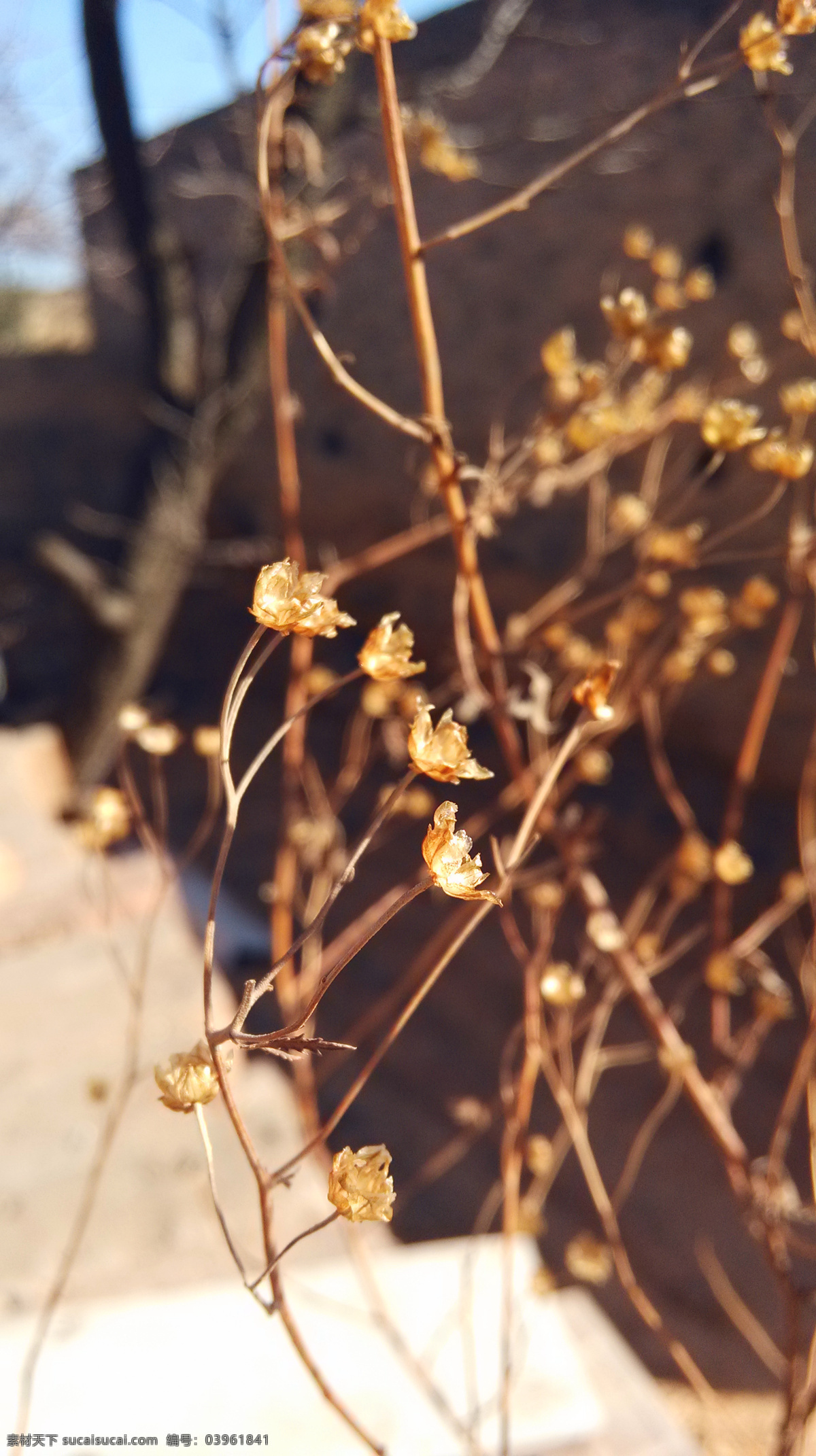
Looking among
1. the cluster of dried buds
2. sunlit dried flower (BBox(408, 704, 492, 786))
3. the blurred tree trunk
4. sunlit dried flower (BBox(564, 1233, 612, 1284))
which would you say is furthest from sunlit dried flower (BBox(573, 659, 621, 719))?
the blurred tree trunk

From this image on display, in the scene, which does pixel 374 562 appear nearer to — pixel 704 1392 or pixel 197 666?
pixel 704 1392

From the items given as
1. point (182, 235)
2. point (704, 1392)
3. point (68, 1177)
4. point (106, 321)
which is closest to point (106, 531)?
point (68, 1177)

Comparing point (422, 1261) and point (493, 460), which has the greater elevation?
point (493, 460)

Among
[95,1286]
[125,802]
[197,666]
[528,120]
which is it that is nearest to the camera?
[125,802]

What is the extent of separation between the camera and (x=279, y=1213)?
1367mm

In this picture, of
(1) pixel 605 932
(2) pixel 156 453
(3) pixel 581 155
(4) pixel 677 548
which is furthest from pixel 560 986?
(2) pixel 156 453

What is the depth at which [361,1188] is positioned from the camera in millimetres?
382

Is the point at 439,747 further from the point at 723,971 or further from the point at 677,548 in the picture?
the point at 723,971

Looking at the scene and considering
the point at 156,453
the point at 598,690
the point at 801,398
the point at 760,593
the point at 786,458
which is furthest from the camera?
the point at 156,453

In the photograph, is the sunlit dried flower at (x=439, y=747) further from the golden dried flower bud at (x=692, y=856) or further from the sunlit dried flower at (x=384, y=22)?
the golden dried flower bud at (x=692, y=856)

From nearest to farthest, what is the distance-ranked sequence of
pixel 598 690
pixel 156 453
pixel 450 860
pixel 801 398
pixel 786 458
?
pixel 450 860 < pixel 598 690 < pixel 786 458 < pixel 801 398 < pixel 156 453

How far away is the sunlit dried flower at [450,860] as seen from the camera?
36 centimetres

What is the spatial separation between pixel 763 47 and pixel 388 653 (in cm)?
46

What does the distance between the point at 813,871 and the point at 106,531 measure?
2.37 meters
